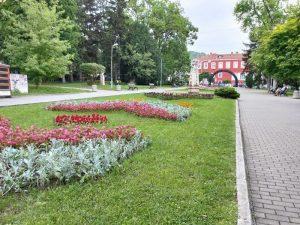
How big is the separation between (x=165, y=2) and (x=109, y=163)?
65.6 m

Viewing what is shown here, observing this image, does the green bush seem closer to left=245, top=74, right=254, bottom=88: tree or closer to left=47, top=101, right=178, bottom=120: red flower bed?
left=47, top=101, right=178, bottom=120: red flower bed

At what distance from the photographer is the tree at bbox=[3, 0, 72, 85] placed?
1106 inches

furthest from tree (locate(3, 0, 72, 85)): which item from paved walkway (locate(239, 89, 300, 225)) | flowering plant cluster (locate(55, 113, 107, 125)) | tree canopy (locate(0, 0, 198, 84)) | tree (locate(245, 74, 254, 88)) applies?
tree (locate(245, 74, 254, 88))

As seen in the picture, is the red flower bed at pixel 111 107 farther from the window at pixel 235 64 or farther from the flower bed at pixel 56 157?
the window at pixel 235 64

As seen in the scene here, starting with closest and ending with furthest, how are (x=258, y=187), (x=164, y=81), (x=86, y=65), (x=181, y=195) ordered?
1. (x=181, y=195)
2. (x=258, y=187)
3. (x=86, y=65)
4. (x=164, y=81)

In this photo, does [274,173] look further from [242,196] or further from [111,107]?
[111,107]

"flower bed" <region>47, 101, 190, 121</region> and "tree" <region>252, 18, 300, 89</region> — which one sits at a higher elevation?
"tree" <region>252, 18, 300, 89</region>

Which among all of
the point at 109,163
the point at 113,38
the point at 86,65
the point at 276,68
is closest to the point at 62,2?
the point at 86,65

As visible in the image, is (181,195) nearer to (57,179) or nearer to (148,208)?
(148,208)

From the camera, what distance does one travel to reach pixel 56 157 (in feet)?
17.6

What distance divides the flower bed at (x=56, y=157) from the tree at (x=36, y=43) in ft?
72.7

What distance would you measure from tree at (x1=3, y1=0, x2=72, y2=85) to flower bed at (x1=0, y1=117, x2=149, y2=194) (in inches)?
872

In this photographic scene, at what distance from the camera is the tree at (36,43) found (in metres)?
28.1

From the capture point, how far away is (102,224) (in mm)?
3666
